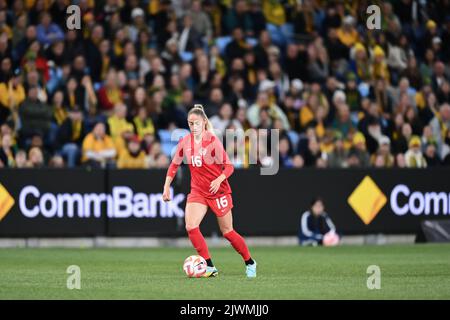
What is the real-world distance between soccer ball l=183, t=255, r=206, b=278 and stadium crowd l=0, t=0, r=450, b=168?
323 inches

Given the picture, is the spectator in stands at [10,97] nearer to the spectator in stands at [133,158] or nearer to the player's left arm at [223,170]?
the spectator in stands at [133,158]

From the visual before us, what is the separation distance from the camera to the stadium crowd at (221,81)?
24094 mm

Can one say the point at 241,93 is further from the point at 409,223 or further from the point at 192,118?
the point at 192,118

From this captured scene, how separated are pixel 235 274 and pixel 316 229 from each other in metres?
7.70

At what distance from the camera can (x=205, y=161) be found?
15438 millimetres

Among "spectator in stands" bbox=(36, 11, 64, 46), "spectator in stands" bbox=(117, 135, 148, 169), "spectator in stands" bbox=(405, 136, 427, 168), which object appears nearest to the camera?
"spectator in stands" bbox=(117, 135, 148, 169)

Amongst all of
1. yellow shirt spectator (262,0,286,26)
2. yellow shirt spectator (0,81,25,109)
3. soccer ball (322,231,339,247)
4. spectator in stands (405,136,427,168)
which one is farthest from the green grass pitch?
yellow shirt spectator (262,0,286,26)

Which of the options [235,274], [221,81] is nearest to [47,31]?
[221,81]

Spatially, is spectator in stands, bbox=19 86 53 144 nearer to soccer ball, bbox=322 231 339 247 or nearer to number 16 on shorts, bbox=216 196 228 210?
soccer ball, bbox=322 231 339 247

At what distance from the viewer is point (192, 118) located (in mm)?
15141

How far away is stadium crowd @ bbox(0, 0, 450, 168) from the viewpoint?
79.0 ft

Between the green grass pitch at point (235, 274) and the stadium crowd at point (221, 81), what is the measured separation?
9.60 feet

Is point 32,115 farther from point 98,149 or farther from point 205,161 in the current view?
point 205,161
